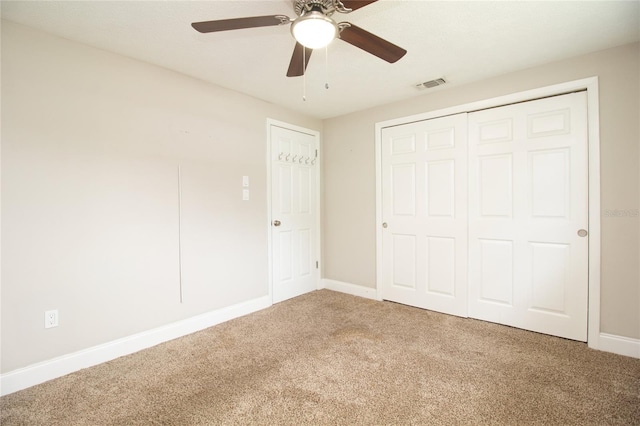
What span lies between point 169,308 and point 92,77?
1.95 m

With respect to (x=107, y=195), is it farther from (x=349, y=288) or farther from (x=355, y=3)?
(x=349, y=288)

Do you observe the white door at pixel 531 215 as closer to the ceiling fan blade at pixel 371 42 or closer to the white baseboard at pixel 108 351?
the ceiling fan blade at pixel 371 42

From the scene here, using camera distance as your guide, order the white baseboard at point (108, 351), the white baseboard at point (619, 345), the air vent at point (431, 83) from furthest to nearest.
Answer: the air vent at point (431, 83) < the white baseboard at point (619, 345) < the white baseboard at point (108, 351)

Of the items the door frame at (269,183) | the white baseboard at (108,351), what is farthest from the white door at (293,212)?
the white baseboard at (108,351)

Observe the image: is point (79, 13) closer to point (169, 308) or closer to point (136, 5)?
point (136, 5)

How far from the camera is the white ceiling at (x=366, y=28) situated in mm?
1839

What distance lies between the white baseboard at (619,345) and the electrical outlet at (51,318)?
13.5 feet

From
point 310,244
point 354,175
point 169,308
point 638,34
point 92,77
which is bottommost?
point 169,308

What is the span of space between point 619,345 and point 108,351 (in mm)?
3942

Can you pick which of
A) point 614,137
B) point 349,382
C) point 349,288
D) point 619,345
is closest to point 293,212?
point 349,288

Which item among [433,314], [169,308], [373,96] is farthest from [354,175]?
[169,308]

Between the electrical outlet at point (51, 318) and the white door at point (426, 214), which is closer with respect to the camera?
the electrical outlet at point (51, 318)

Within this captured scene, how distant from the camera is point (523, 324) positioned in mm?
2742

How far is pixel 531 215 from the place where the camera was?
2689 millimetres
